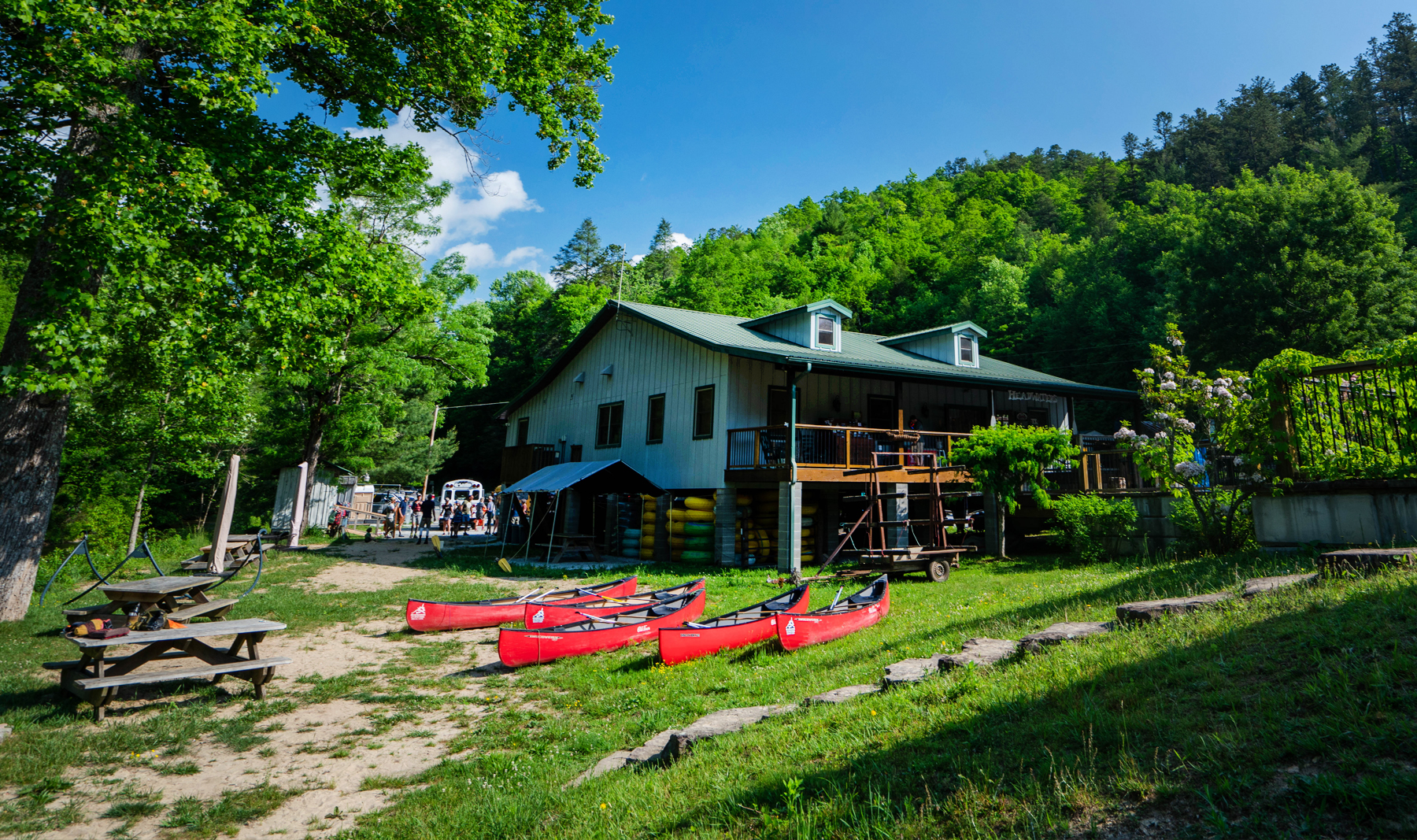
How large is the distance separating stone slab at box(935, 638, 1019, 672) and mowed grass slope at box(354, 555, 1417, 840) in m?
0.21

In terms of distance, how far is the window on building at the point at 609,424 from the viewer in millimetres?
24406

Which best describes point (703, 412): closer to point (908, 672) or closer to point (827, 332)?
point (827, 332)

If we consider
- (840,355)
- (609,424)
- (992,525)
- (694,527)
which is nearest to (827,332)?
(840,355)

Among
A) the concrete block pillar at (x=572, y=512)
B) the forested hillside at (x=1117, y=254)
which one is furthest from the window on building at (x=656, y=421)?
the forested hillside at (x=1117, y=254)

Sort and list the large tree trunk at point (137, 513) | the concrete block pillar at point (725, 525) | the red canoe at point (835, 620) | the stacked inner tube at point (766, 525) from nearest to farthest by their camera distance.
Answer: the red canoe at point (835, 620), the large tree trunk at point (137, 513), the concrete block pillar at point (725, 525), the stacked inner tube at point (766, 525)

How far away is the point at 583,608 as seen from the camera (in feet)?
36.3

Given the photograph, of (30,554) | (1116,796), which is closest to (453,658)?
(30,554)

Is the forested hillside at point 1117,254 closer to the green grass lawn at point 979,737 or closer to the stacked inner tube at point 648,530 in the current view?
the stacked inner tube at point 648,530

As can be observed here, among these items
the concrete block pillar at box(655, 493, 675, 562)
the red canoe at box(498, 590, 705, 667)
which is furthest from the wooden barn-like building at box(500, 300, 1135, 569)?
the red canoe at box(498, 590, 705, 667)

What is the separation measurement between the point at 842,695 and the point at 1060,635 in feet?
6.08

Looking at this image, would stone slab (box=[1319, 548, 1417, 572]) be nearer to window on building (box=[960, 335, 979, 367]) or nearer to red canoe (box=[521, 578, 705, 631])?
red canoe (box=[521, 578, 705, 631])

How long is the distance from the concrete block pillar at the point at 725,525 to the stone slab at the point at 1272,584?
13.5 metres

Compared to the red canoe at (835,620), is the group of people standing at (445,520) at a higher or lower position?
higher

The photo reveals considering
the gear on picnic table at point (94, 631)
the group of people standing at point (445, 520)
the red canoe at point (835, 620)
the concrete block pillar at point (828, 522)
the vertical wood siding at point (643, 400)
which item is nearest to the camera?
the gear on picnic table at point (94, 631)
